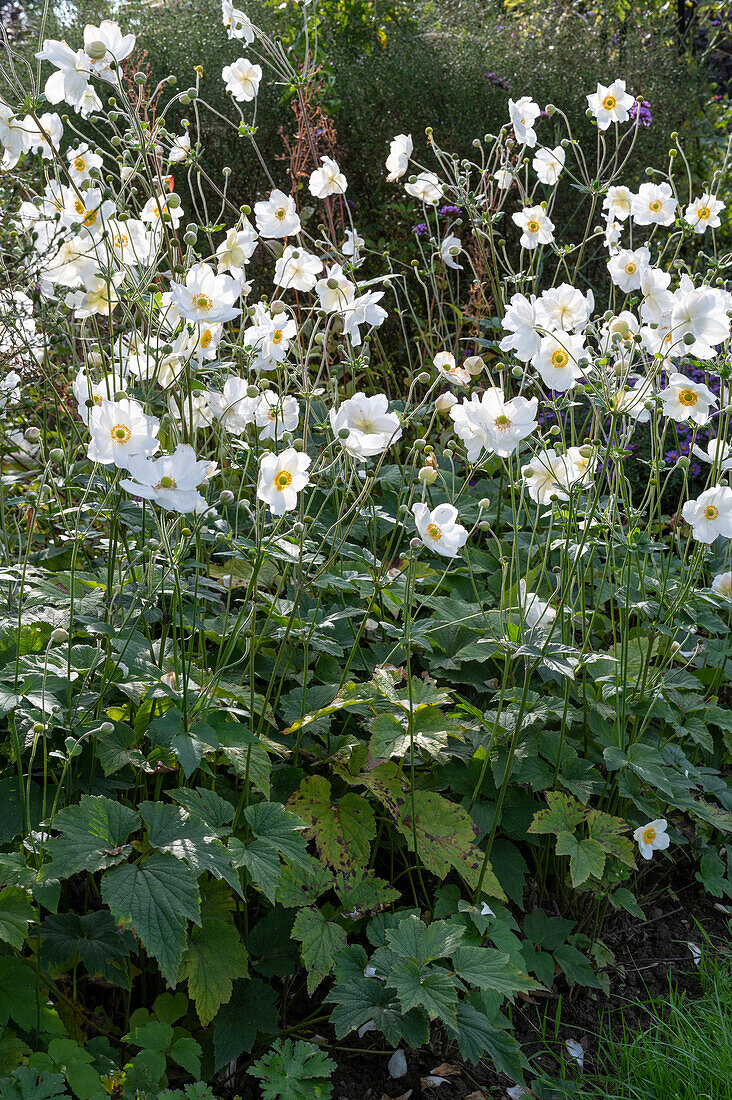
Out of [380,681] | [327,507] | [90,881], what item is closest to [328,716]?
[380,681]

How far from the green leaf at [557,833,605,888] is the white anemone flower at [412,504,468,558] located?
0.63 metres

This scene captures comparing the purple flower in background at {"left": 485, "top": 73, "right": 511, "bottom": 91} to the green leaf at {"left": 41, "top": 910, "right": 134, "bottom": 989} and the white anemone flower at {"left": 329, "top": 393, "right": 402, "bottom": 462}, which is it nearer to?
the white anemone flower at {"left": 329, "top": 393, "right": 402, "bottom": 462}

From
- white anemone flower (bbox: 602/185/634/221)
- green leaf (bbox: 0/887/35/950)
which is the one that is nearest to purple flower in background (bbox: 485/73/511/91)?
white anemone flower (bbox: 602/185/634/221)

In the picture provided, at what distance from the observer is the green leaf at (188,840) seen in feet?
4.46

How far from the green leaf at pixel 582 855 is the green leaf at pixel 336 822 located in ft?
1.31

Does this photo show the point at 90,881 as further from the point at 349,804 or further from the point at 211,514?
the point at 211,514

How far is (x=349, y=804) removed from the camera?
5.84 feet

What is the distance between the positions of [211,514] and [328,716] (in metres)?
0.49

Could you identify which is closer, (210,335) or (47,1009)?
(47,1009)

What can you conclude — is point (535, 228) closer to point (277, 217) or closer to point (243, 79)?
point (277, 217)

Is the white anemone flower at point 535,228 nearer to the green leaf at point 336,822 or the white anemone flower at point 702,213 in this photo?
the white anemone flower at point 702,213

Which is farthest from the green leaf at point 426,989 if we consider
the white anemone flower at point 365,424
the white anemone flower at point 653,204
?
the white anemone flower at point 653,204

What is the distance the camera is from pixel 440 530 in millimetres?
1869

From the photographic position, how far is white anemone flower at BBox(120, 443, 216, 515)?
139cm
